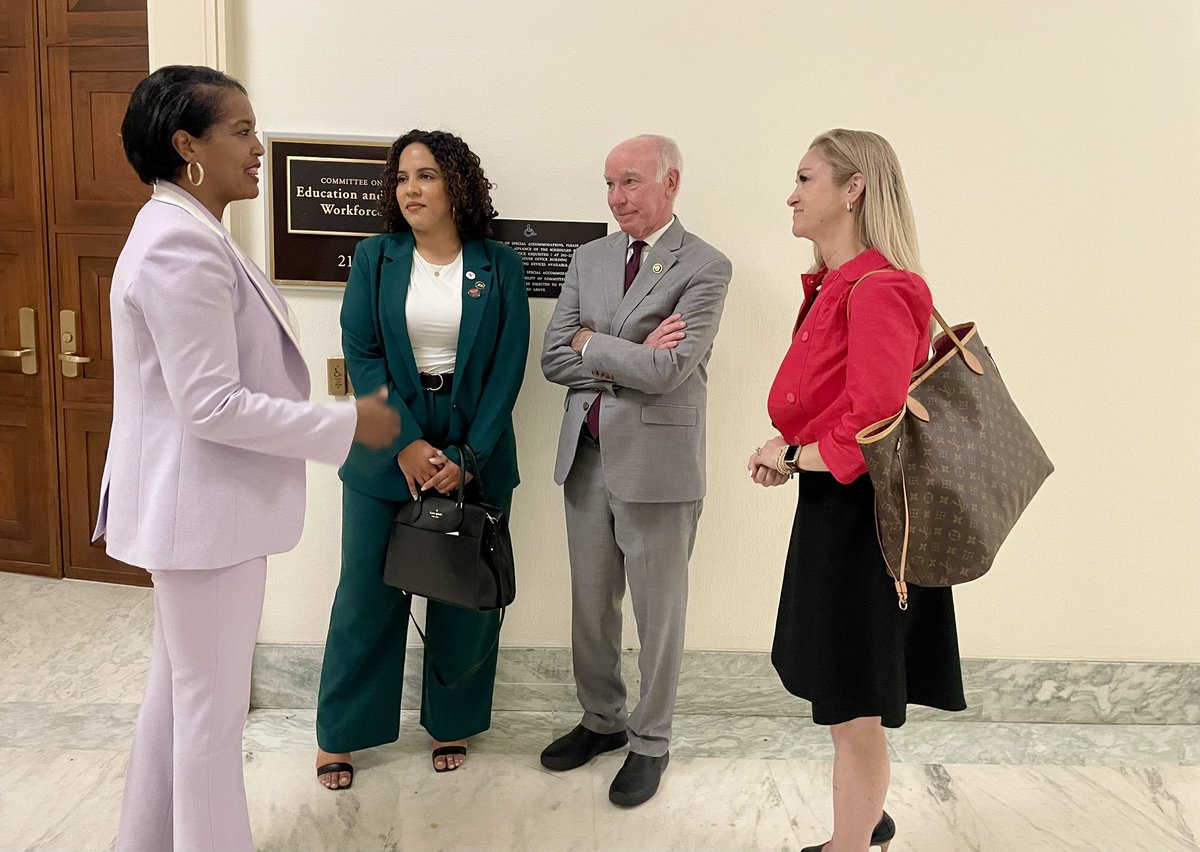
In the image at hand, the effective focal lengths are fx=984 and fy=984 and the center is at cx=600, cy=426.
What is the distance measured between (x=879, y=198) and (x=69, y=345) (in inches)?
144

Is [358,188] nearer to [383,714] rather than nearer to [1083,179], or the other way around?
[383,714]

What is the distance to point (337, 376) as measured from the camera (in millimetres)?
3184

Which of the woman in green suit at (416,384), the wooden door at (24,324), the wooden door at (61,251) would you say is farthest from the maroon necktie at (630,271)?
the wooden door at (24,324)

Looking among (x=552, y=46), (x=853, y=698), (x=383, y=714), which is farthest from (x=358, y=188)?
(x=853, y=698)

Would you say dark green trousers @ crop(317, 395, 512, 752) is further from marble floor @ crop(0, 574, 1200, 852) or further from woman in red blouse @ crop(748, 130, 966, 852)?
woman in red blouse @ crop(748, 130, 966, 852)

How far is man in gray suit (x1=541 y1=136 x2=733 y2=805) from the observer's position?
→ 272 cm

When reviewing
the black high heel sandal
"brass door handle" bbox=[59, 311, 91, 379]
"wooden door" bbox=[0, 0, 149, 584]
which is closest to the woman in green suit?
the black high heel sandal

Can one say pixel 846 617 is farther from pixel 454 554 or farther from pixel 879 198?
pixel 454 554

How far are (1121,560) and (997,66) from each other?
170 cm

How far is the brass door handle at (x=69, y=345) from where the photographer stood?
4262 millimetres

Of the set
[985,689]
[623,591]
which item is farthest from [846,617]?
[985,689]

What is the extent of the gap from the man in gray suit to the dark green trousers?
0.29 m

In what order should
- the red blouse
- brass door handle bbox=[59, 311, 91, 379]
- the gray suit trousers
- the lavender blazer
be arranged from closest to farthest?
the lavender blazer < the red blouse < the gray suit trousers < brass door handle bbox=[59, 311, 91, 379]

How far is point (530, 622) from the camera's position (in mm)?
3355
